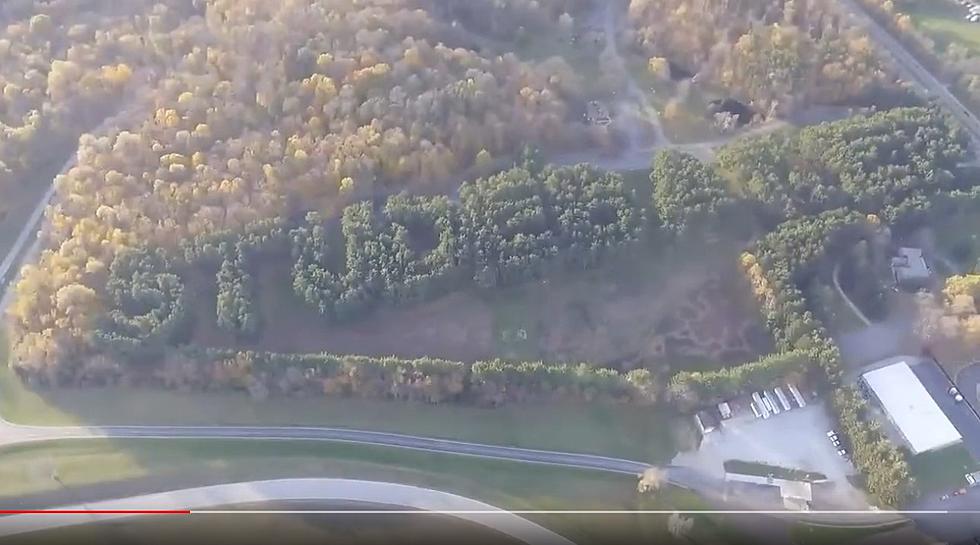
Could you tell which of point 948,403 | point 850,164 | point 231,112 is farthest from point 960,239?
point 231,112

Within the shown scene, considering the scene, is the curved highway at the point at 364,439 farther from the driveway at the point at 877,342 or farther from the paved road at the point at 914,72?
the paved road at the point at 914,72

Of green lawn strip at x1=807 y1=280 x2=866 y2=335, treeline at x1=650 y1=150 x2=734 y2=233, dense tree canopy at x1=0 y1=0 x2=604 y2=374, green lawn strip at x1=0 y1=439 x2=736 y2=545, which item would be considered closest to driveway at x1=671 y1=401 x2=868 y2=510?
green lawn strip at x1=0 y1=439 x2=736 y2=545

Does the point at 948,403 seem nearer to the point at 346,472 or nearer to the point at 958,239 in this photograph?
the point at 958,239

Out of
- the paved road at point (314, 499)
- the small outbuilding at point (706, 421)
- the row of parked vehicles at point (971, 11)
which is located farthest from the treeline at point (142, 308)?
the row of parked vehicles at point (971, 11)

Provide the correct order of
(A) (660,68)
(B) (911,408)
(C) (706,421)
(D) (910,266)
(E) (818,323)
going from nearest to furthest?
(B) (911,408), (C) (706,421), (E) (818,323), (D) (910,266), (A) (660,68)

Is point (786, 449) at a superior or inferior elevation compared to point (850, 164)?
inferior

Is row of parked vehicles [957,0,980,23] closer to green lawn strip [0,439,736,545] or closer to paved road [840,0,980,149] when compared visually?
paved road [840,0,980,149]

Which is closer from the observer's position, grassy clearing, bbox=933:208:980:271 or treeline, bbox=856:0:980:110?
grassy clearing, bbox=933:208:980:271
